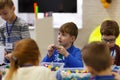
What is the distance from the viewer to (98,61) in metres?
1.48

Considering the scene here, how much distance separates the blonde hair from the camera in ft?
5.44

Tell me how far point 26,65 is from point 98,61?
1.43 ft

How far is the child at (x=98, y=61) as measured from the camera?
1480mm

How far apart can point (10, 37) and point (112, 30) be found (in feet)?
2.90

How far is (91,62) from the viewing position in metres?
1.50

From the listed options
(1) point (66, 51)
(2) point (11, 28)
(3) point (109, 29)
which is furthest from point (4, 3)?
(3) point (109, 29)

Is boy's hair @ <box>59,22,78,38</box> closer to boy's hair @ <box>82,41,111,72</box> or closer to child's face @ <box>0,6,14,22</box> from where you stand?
Answer: child's face @ <box>0,6,14,22</box>

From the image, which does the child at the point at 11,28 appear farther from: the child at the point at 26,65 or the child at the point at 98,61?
the child at the point at 98,61

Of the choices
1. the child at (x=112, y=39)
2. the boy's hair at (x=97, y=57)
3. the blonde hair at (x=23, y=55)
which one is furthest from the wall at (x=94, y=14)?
the boy's hair at (x=97, y=57)

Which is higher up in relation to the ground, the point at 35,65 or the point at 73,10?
the point at 73,10

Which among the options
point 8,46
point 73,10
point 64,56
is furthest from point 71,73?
point 73,10

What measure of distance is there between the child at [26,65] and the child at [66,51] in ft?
1.66

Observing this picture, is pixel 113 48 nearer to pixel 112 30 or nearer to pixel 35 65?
pixel 112 30

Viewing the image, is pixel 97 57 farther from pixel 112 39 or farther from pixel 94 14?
pixel 94 14
